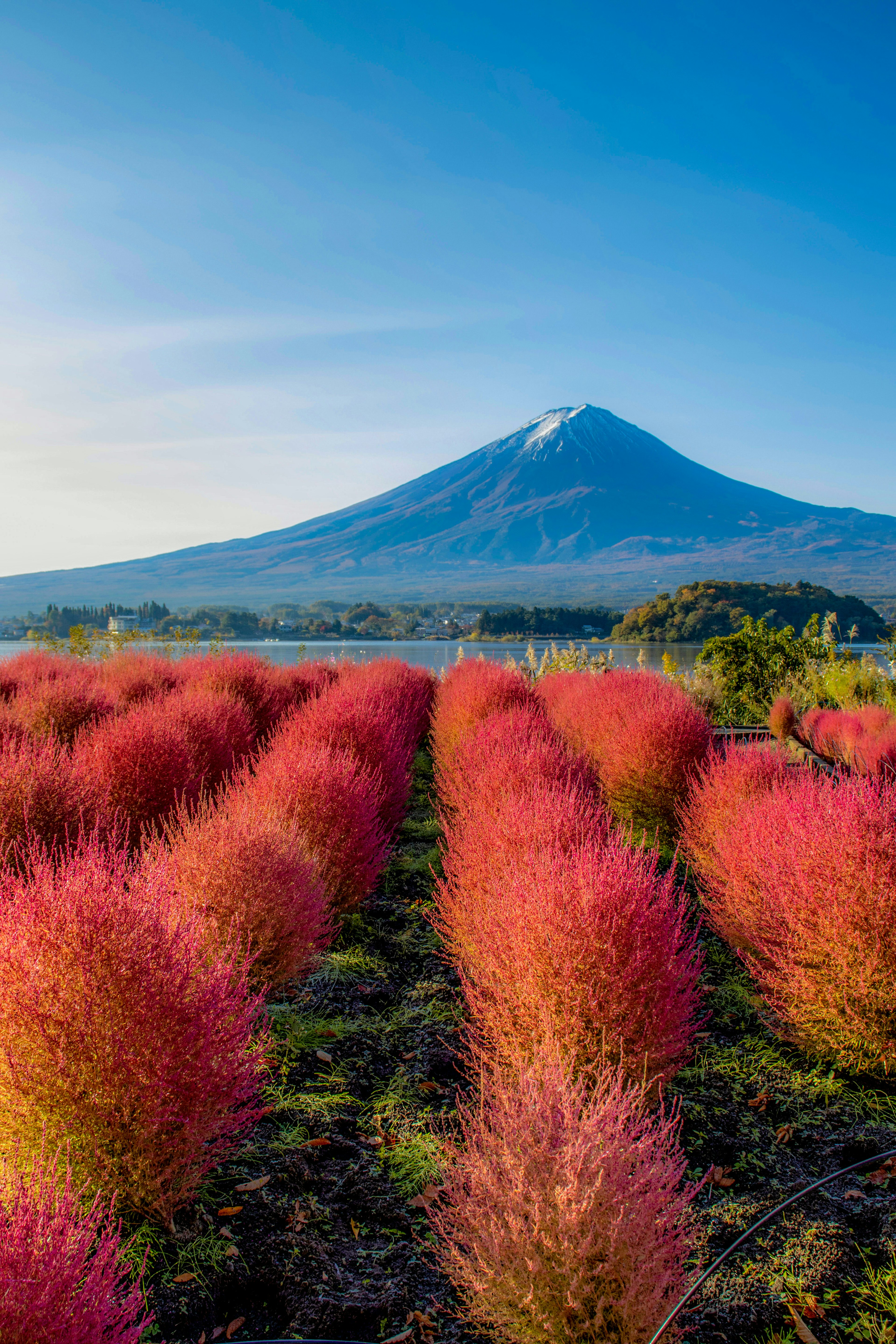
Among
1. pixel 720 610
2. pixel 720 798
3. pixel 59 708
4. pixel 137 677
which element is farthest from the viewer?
pixel 720 610

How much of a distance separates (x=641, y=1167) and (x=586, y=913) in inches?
39.1

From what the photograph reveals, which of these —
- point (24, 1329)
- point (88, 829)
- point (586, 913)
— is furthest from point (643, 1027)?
point (88, 829)

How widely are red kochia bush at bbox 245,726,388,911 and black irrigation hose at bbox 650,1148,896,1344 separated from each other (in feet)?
8.18

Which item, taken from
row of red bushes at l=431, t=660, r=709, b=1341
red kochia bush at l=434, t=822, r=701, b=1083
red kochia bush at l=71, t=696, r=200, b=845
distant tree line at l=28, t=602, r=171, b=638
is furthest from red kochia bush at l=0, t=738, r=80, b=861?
distant tree line at l=28, t=602, r=171, b=638

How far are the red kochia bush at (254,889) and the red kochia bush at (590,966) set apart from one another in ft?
2.78

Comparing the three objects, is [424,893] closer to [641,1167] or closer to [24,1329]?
[641,1167]

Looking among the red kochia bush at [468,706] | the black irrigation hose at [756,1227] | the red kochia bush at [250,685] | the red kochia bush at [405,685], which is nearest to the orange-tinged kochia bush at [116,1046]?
the black irrigation hose at [756,1227]

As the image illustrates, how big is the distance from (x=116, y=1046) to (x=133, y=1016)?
0.30ft

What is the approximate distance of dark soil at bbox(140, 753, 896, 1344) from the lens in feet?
6.99

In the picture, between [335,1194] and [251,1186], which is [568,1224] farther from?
[251,1186]

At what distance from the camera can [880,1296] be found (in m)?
2.19

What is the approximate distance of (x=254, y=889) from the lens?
3312 millimetres

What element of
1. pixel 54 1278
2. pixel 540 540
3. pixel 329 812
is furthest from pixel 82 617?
pixel 540 540

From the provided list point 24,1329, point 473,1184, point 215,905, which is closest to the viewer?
point 24,1329
